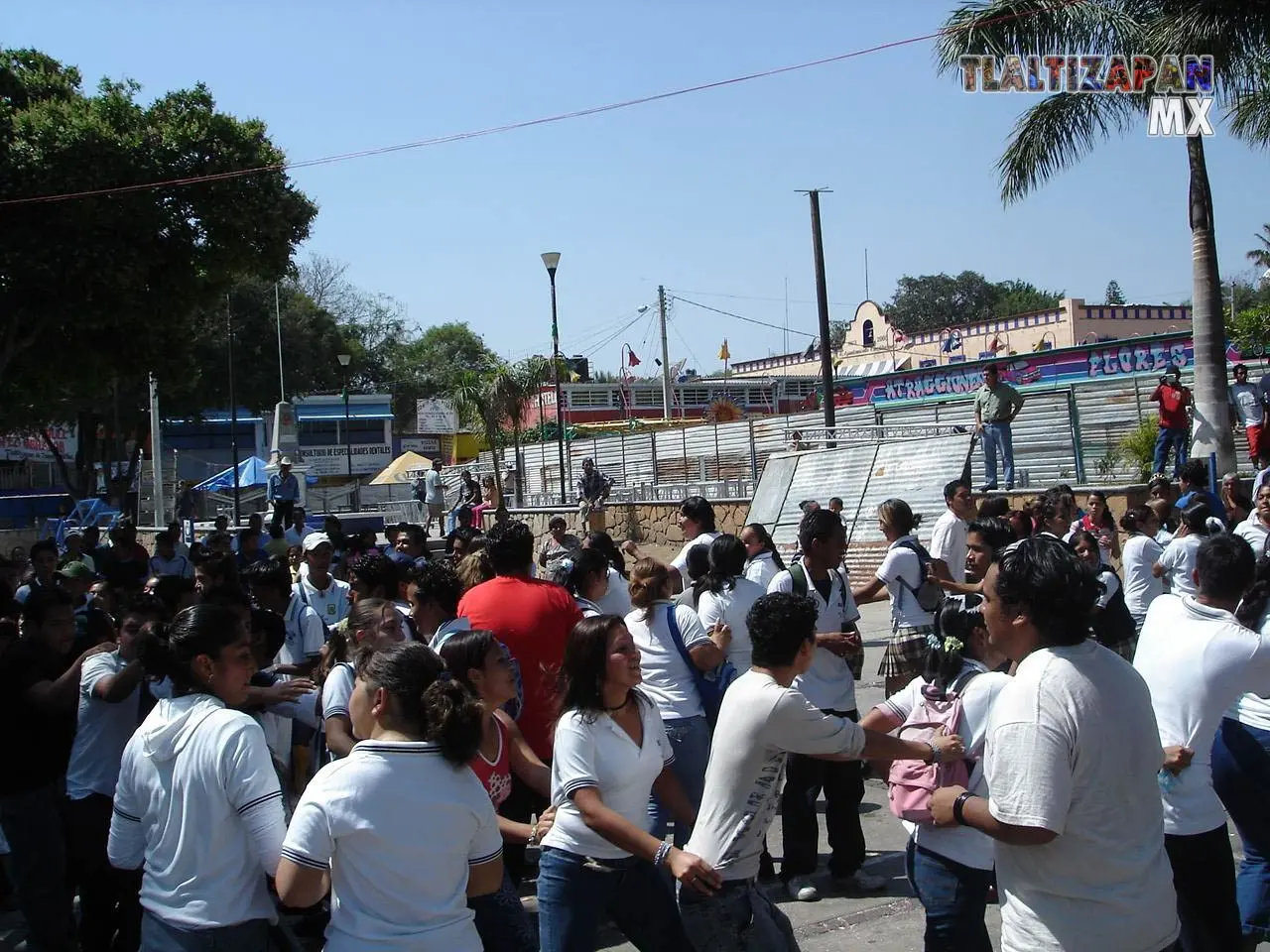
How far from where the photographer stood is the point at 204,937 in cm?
330

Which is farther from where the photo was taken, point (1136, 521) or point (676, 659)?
point (1136, 521)

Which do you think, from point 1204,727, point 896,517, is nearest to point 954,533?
point 896,517

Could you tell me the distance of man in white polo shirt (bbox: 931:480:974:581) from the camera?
9.17 meters

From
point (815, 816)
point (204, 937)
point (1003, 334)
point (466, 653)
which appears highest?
point (1003, 334)

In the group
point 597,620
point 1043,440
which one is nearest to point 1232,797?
point 597,620

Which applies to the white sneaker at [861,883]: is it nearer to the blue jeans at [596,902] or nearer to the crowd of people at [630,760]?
the crowd of people at [630,760]

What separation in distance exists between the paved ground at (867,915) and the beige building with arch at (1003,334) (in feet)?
118

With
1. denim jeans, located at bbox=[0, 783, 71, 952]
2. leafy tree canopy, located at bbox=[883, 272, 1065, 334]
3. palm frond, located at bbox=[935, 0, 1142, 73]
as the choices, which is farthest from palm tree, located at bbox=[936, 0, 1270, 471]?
leafy tree canopy, located at bbox=[883, 272, 1065, 334]

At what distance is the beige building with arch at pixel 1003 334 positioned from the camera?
146 ft

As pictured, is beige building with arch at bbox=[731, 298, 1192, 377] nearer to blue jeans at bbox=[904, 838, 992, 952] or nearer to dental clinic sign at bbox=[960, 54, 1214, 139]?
dental clinic sign at bbox=[960, 54, 1214, 139]

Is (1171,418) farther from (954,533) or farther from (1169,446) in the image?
(954,533)

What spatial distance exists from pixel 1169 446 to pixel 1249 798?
41.4ft

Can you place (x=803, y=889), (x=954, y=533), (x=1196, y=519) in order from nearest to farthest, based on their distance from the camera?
(x=803, y=889) → (x=1196, y=519) → (x=954, y=533)

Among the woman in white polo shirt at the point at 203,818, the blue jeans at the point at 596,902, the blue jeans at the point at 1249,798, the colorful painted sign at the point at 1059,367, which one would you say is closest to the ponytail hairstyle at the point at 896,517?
the blue jeans at the point at 1249,798
